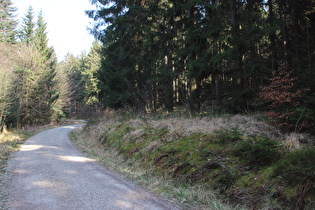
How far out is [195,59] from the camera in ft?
40.7

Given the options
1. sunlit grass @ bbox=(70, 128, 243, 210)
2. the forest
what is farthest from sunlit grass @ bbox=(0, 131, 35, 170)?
sunlit grass @ bbox=(70, 128, 243, 210)

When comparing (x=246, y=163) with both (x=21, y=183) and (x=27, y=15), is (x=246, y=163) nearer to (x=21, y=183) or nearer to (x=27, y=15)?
(x=21, y=183)

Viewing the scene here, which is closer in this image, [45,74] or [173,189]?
[173,189]

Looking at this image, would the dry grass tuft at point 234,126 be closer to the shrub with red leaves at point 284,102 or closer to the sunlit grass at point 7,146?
the shrub with red leaves at point 284,102

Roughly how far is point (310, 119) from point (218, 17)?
23.6 feet

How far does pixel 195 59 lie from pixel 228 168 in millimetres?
8766

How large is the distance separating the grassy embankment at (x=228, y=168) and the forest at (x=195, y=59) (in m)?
1.83

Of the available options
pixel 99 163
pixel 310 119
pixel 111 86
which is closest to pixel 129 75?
pixel 111 86

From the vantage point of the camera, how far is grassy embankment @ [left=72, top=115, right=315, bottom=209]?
3639 millimetres

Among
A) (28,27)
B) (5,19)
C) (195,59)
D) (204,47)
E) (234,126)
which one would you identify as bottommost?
(234,126)

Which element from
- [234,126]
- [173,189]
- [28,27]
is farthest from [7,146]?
[28,27]

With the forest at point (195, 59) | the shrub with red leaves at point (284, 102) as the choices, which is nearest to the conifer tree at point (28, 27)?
the forest at point (195, 59)

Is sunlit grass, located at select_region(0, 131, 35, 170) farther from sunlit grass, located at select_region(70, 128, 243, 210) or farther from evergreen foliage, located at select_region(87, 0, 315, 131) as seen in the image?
evergreen foliage, located at select_region(87, 0, 315, 131)

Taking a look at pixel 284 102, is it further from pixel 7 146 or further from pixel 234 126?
pixel 7 146
